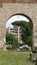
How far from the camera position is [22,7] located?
14.4 meters

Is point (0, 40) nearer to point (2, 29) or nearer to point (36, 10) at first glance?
point (2, 29)

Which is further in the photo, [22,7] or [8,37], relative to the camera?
[8,37]

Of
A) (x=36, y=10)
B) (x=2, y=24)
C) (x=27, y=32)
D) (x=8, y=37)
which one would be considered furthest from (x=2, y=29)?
(x=27, y=32)

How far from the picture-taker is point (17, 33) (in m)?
32.7

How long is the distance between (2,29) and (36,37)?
8.63m

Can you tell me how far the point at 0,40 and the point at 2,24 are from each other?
3.33ft

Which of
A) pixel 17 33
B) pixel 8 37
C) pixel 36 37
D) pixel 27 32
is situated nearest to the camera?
pixel 36 37

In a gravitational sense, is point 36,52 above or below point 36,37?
below

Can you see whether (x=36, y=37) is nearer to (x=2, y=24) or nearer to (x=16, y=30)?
(x=2, y=24)

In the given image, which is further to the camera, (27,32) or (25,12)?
(27,32)

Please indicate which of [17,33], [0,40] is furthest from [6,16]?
[17,33]

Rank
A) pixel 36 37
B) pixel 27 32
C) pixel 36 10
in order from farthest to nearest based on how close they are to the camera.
Answer: pixel 27 32 < pixel 36 10 < pixel 36 37

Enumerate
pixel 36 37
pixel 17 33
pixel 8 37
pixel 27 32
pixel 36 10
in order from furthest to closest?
pixel 17 33
pixel 27 32
pixel 8 37
pixel 36 10
pixel 36 37

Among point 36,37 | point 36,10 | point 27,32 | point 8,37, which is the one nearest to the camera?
point 36,37
